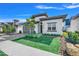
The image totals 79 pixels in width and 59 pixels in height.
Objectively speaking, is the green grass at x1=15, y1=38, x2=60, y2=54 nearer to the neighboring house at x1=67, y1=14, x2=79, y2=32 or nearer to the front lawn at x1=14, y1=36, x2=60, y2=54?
the front lawn at x1=14, y1=36, x2=60, y2=54

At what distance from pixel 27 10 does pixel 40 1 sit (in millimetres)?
252

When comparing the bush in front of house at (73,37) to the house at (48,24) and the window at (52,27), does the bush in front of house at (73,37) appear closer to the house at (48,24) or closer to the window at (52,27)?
the house at (48,24)

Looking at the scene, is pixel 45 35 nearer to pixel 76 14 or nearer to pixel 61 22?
pixel 61 22

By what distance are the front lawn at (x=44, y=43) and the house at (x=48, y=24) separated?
11cm

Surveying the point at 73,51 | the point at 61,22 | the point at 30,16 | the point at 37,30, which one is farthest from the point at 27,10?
the point at 73,51

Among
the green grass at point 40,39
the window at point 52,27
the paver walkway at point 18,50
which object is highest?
the window at point 52,27

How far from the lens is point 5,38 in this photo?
3266 mm

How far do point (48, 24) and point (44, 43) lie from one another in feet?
1.03

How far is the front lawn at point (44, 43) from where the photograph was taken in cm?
316

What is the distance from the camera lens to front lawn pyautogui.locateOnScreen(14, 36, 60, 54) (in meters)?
3.16

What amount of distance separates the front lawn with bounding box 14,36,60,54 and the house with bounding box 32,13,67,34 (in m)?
0.11

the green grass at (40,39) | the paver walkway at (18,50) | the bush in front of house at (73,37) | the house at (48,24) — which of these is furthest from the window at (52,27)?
the paver walkway at (18,50)

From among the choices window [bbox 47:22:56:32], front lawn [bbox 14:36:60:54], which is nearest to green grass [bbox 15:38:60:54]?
front lawn [bbox 14:36:60:54]

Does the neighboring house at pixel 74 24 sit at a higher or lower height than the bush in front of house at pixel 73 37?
higher
